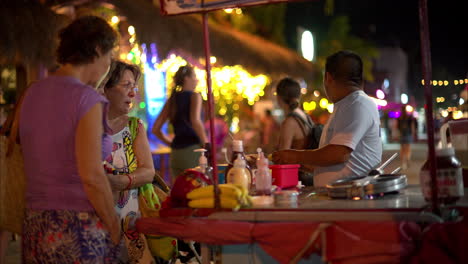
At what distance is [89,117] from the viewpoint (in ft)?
8.97

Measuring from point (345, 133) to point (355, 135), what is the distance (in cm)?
7

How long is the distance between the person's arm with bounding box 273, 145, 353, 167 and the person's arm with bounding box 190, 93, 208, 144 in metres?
3.04

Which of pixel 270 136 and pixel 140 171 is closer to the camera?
pixel 140 171

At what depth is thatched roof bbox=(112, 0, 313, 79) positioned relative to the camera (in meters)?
8.23

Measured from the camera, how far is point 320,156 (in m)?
3.89

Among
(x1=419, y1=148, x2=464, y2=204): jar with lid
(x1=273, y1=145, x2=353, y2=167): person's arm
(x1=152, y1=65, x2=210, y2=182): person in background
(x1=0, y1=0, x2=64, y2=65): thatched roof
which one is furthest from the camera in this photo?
(x1=152, y1=65, x2=210, y2=182): person in background

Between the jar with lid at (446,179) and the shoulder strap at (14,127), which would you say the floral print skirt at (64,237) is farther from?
the jar with lid at (446,179)

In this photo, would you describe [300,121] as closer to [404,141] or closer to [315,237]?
[315,237]

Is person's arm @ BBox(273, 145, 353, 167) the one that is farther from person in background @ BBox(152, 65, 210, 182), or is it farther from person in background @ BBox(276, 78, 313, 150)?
person in background @ BBox(152, 65, 210, 182)

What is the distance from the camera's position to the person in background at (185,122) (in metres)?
7.00

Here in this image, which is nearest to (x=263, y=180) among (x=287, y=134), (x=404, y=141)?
(x=287, y=134)

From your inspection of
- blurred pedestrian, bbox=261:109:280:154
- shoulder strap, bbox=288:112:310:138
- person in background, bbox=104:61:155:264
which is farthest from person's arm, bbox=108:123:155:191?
blurred pedestrian, bbox=261:109:280:154

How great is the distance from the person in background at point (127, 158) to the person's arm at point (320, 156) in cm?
93

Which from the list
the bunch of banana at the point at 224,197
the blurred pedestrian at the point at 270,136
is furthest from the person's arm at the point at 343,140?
the blurred pedestrian at the point at 270,136
